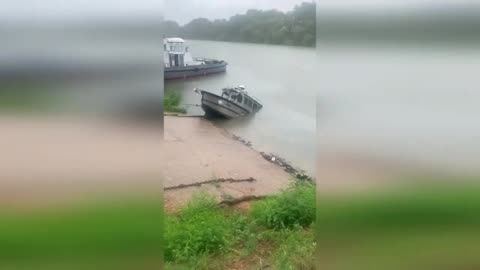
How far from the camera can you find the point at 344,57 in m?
1.09

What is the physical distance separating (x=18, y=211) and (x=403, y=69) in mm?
978

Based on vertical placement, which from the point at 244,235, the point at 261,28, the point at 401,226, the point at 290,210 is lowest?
the point at 244,235

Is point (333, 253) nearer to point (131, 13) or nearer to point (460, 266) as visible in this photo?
point (460, 266)

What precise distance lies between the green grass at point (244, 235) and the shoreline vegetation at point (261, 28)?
0.83 m

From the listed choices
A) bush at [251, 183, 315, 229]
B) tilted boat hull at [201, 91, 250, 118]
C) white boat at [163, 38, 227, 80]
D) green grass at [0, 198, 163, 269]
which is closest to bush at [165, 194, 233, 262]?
bush at [251, 183, 315, 229]

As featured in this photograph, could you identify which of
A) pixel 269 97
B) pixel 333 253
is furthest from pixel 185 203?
pixel 333 253

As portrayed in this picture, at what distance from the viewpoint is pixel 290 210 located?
2.51m

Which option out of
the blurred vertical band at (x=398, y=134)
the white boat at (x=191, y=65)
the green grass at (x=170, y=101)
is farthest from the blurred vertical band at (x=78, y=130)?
the white boat at (x=191, y=65)

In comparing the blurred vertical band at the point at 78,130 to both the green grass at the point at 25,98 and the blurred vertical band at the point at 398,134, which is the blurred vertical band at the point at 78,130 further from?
the blurred vertical band at the point at 398,134

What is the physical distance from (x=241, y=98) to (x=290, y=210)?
42.8 inches

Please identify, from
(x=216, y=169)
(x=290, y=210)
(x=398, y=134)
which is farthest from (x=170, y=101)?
(x=216, y=169)

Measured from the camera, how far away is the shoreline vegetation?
4.53ft

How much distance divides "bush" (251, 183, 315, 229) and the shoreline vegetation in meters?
0.86

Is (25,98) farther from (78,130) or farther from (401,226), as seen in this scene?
(401,226)
